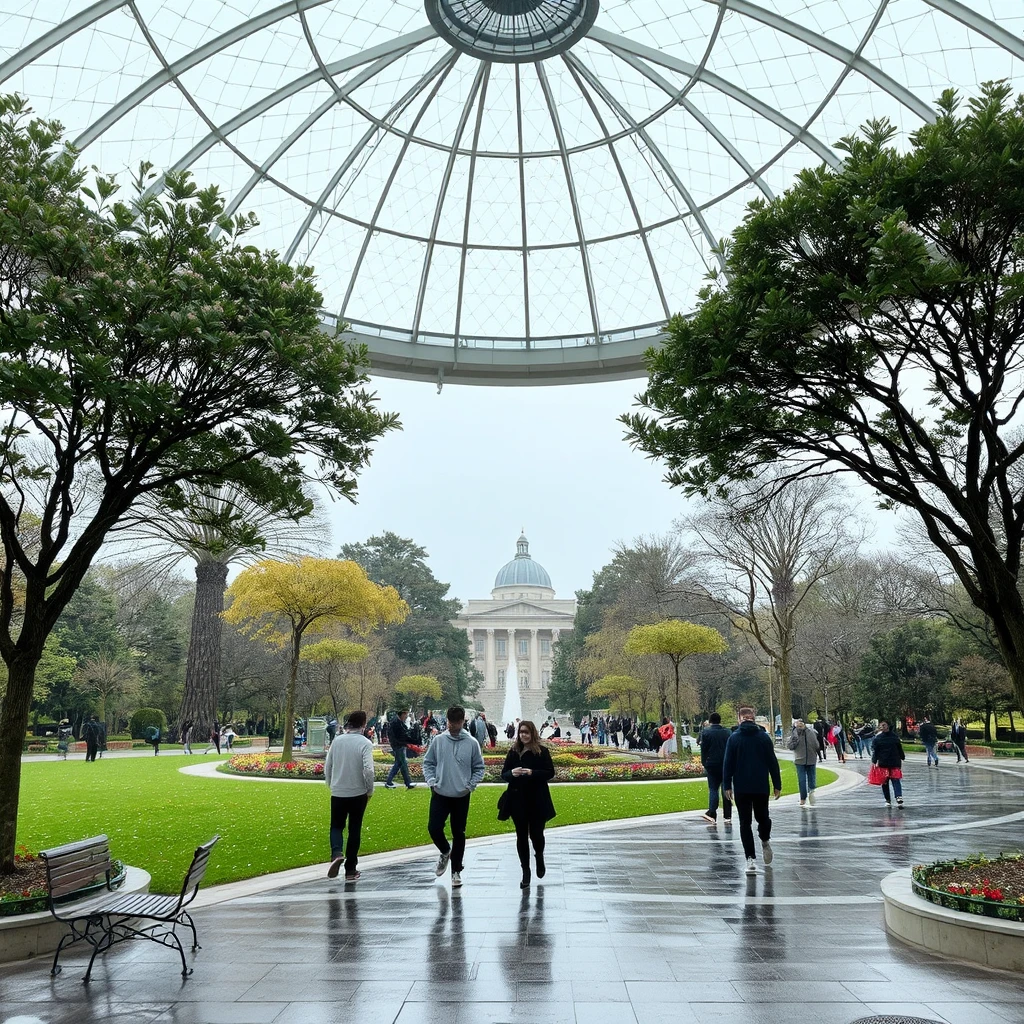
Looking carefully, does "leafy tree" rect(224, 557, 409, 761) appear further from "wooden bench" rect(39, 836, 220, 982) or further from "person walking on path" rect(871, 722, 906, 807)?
"wooden bench" rect(39, 836, 220, 982)

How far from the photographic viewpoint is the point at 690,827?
538 inches

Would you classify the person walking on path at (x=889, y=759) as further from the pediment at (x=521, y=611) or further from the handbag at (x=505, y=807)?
the pediment at (x=521, y=611)

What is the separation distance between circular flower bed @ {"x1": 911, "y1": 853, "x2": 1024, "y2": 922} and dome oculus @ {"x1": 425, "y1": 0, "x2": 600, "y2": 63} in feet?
36.8

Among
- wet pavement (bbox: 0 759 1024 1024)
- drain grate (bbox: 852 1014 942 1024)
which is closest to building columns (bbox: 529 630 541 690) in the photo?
wet pavement (bbox: 0 759 1024 1024)

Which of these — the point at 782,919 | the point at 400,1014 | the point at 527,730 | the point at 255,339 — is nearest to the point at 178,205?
the point at 255,339

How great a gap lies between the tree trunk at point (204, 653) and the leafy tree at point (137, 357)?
2744 cm

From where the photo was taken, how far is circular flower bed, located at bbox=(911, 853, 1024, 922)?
20.2ft

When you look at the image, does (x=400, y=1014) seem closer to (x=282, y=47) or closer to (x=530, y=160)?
(x=282, y=47)

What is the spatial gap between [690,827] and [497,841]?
3.24m

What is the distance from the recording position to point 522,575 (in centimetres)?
12600

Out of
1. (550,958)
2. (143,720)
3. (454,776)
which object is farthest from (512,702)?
(550,958)

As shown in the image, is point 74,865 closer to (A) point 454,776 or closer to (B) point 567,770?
(A) point 454,776

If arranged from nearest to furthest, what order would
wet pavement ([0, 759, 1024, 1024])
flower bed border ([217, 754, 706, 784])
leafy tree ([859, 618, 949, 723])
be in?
wet pavement ([0, 759, 1024, 1024]) → flower bed border ([217, 754, 706, 784]) → leafy tree ([859, 618, 949, 723])

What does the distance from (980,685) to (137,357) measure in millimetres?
35171
